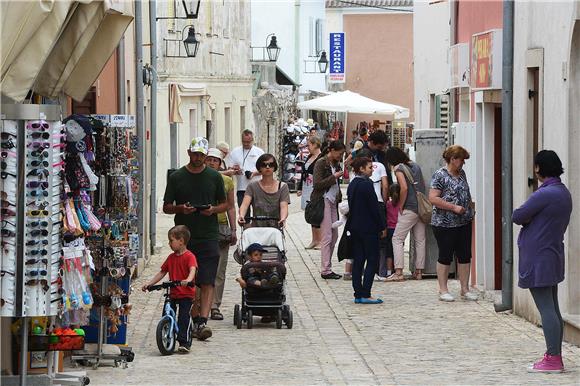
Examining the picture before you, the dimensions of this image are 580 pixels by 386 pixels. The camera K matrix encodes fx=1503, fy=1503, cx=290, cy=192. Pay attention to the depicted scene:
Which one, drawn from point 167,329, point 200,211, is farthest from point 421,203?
point 167,329

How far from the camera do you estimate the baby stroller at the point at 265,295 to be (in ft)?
46.5

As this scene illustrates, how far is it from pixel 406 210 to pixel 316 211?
4.85 feet

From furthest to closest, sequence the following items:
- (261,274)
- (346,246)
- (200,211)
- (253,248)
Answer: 1. (346,246)
2. (253,248)
3. (261,274)
4. (200,211)

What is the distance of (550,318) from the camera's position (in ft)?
37.4

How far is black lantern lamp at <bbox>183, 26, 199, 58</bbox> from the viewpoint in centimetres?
2951

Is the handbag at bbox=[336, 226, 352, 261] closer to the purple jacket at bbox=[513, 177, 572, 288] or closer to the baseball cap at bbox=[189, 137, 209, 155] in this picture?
the baseball cap at bbox=[189, 137, 209, 155]

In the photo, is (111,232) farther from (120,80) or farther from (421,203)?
(421,203)

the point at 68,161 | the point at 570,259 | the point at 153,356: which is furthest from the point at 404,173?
the point at 68,161

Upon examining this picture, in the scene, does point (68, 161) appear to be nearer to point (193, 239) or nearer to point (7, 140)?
point (7, 140)

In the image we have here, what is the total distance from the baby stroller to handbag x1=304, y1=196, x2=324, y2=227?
486cm

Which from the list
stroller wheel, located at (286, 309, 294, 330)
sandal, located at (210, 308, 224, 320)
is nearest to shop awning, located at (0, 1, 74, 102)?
stroller wheel, located at (286, 309, 294, 330)

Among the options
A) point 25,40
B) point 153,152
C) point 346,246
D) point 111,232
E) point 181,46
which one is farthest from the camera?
point 181,46

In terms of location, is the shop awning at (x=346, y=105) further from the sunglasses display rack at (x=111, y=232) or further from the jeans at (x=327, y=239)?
the sunglasses display rack at (x=111, y=232)

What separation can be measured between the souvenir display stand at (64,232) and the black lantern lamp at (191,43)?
1731 cm
